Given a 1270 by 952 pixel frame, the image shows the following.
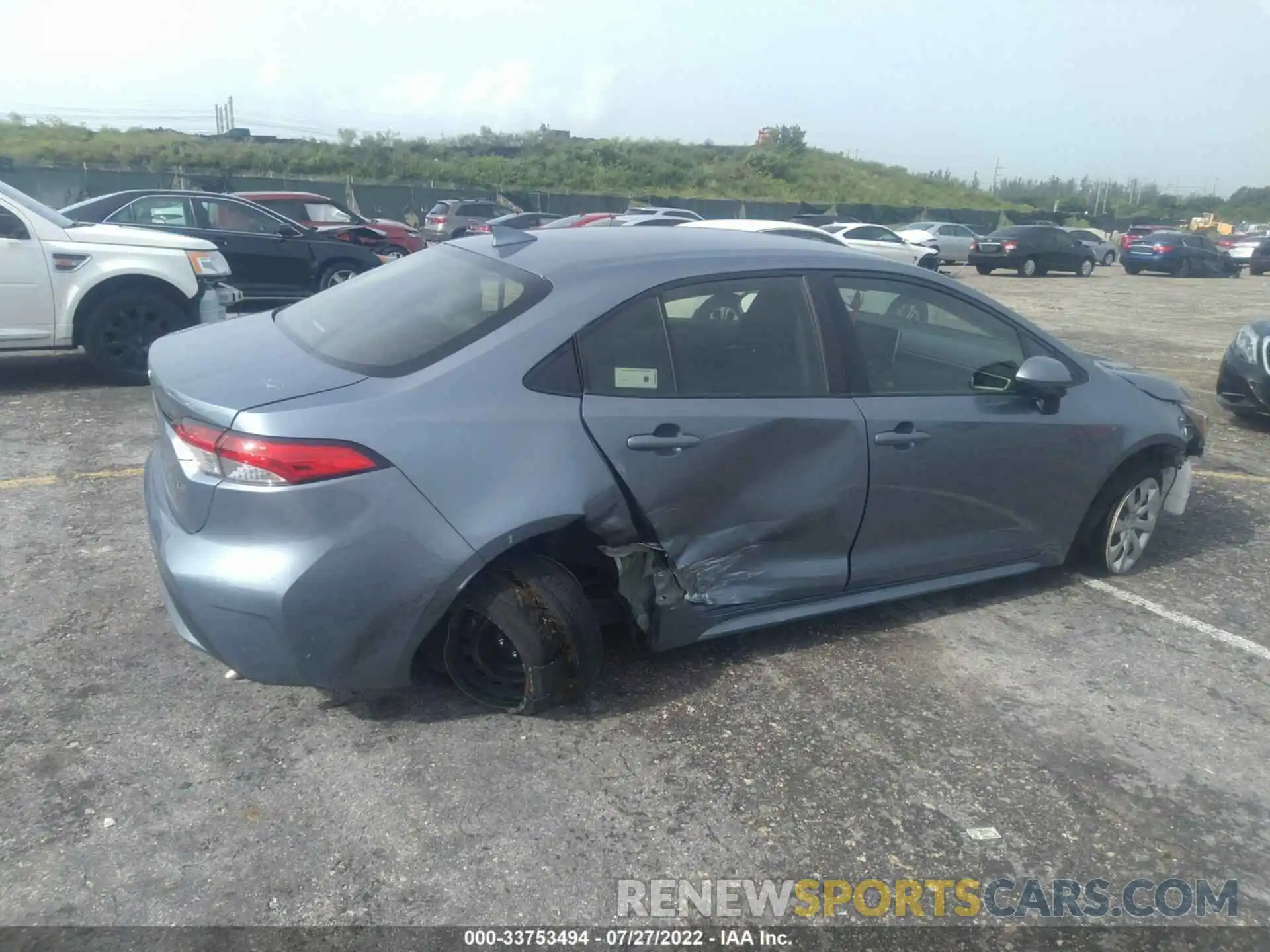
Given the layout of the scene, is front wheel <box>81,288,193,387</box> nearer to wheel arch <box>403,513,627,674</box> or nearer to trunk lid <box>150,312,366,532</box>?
trunk lid <box>150,312,366,532</box>

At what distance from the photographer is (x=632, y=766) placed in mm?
3096

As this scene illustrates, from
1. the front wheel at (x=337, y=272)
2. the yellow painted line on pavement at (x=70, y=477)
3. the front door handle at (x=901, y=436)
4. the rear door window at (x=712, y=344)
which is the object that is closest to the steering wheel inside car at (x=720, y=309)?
the rear door window at (x=712, y=344)

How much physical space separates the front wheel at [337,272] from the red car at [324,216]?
4.23m

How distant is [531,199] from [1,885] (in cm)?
3381

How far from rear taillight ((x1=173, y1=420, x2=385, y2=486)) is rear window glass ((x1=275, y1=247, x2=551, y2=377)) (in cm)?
35

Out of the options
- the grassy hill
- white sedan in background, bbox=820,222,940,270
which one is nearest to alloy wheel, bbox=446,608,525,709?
white sedan in background, bbox=820,222,940,270

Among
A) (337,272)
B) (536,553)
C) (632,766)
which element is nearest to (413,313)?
(536,553)

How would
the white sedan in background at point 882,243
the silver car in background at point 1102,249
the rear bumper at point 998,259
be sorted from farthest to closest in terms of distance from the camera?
1. the silver car in background at point 1102,249
2. the rear bumper at point 998,259
3. the white sedan in background at point 882,243

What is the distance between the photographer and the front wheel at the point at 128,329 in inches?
301

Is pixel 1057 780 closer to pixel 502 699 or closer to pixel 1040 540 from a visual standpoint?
pixel 1040 540

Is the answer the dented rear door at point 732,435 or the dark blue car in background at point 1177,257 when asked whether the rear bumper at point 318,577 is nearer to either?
the dented rear door at point 732,435

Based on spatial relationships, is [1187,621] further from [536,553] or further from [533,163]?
[533,163]

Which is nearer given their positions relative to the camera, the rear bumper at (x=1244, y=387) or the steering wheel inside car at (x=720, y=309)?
the steering wheel inside car at (x=720, y=309)

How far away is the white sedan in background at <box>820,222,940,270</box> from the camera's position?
2230cm
